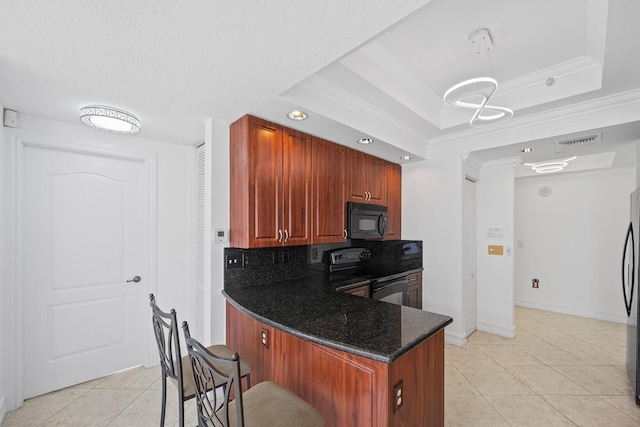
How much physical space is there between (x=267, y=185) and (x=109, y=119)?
1.25 meters

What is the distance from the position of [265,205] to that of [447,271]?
8.07 ft

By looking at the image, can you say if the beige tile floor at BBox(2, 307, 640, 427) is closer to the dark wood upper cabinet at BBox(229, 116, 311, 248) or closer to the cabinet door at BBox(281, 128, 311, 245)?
the dark wood upper cabinet at BBox(229, 116, 311, 248)

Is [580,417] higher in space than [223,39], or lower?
lower

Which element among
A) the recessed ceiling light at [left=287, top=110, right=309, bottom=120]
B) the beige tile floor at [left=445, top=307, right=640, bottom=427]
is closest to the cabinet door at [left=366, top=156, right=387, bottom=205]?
the recessed ceiling light at [left=287, top=110, right=309, bottom=120]

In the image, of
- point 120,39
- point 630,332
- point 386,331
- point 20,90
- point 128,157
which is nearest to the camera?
point 120,39

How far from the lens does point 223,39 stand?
138 cm

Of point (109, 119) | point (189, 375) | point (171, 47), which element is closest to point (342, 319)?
point (189, 375)

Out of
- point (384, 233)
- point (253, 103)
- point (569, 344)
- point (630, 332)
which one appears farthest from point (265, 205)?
point (569, 344)

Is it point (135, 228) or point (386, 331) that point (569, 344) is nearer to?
point (386, 331)

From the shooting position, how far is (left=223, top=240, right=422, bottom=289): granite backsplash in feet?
8.13

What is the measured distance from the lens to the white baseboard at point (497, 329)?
3.74m

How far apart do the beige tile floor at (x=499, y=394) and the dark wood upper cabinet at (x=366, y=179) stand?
1.97 meters

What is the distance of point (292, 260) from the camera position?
297 centimetres

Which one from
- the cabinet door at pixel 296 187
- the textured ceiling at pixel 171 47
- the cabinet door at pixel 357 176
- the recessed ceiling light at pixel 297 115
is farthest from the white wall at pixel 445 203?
the textured ceiling at pixel 171 47
